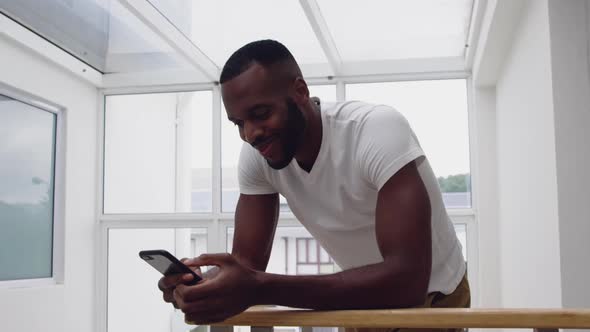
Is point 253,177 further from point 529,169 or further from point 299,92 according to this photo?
point 529,169

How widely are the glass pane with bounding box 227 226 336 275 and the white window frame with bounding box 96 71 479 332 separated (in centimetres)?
9

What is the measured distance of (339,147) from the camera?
122cm

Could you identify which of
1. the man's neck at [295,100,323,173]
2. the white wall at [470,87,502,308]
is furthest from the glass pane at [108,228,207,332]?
the man's neck at [295,100,323,173]

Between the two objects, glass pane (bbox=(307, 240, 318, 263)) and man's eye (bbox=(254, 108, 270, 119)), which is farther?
glass pane (bbox=(307, 240, 318, 263))

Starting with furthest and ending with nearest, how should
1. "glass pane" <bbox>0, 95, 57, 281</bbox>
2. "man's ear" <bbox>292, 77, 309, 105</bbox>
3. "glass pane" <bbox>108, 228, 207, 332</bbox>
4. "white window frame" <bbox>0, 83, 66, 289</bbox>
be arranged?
1. "glass pane" <bbox>108, 228, 207, 332</bbox>
2. "white window frame" <bbox>0, 83, 66, 289</bbox>
3. "glass pane" <bbox>0, 95, 57, 281</bbox>
4. "man's ear" <bbox>292, 77, 309, 105</bbox>

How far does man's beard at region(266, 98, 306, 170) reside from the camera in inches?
44.5

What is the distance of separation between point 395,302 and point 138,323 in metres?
4.32

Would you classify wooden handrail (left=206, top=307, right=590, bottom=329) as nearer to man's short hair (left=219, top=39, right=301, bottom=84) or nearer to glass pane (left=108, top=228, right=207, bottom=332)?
man's short hair (left=219, top=39, right=301, bottom=84)

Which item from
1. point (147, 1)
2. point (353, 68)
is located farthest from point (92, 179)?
point (353, 68)

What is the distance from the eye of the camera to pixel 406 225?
0.99 meters

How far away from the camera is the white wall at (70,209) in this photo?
3781 millimetres

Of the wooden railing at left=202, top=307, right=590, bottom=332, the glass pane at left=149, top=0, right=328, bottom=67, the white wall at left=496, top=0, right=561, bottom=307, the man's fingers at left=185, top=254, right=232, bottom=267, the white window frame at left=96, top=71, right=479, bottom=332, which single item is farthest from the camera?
the white window frame at left=96, top=71, right=479, bottom=332

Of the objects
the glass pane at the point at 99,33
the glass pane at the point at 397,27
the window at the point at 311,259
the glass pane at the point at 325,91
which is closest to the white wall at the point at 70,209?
the glass pane at the point at 99,33

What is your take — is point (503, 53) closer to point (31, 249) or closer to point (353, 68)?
point (353, 68)
